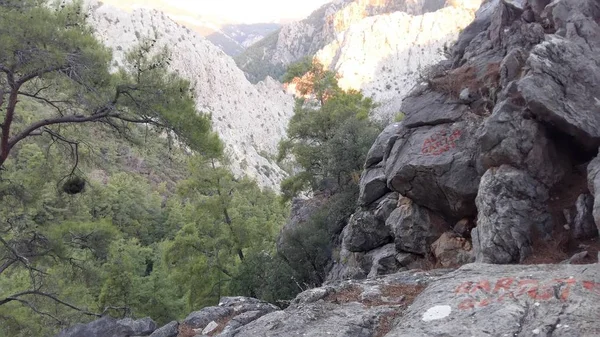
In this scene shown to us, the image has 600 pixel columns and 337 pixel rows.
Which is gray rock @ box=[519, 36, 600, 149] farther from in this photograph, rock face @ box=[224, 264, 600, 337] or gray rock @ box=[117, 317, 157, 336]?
gray rock @ box=[117, 317, 157, 336]

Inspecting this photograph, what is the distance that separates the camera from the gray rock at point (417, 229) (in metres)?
10.1

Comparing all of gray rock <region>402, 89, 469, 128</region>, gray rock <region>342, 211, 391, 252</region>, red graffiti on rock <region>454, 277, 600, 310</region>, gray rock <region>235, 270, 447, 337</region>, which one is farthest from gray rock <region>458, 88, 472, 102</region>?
red graffiti on rock <region>454, 277, 600, 310</region>

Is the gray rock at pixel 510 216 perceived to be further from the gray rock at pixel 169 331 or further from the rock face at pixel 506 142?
the gray rock at pixel 169 331

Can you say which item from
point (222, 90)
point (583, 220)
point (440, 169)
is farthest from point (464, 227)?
point (222, 90)

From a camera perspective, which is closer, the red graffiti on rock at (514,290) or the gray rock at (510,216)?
the red graffiti on rock at (514,290)

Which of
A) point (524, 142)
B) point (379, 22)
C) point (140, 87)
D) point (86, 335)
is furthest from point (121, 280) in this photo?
point (379, 22)

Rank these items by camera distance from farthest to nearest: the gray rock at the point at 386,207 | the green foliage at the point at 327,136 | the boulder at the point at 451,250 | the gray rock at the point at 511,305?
1. the green foliage at the point at 327,136
2. the gray rock at the point at 386,207
3. the boulder at the point at 451,250
4. the gray rock at the point at 511,305

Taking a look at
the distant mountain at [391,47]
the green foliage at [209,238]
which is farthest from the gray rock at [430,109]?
the distant mountain at [391,47]

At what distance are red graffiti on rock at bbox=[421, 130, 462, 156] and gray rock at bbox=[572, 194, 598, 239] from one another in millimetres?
2850

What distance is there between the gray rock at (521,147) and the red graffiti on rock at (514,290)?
301 cm

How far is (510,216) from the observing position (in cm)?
743

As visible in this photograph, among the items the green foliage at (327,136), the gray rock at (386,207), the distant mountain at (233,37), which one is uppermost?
the distant mountain at (233,37)

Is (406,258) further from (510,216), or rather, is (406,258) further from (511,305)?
(511,305)

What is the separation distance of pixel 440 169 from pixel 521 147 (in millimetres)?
1827
